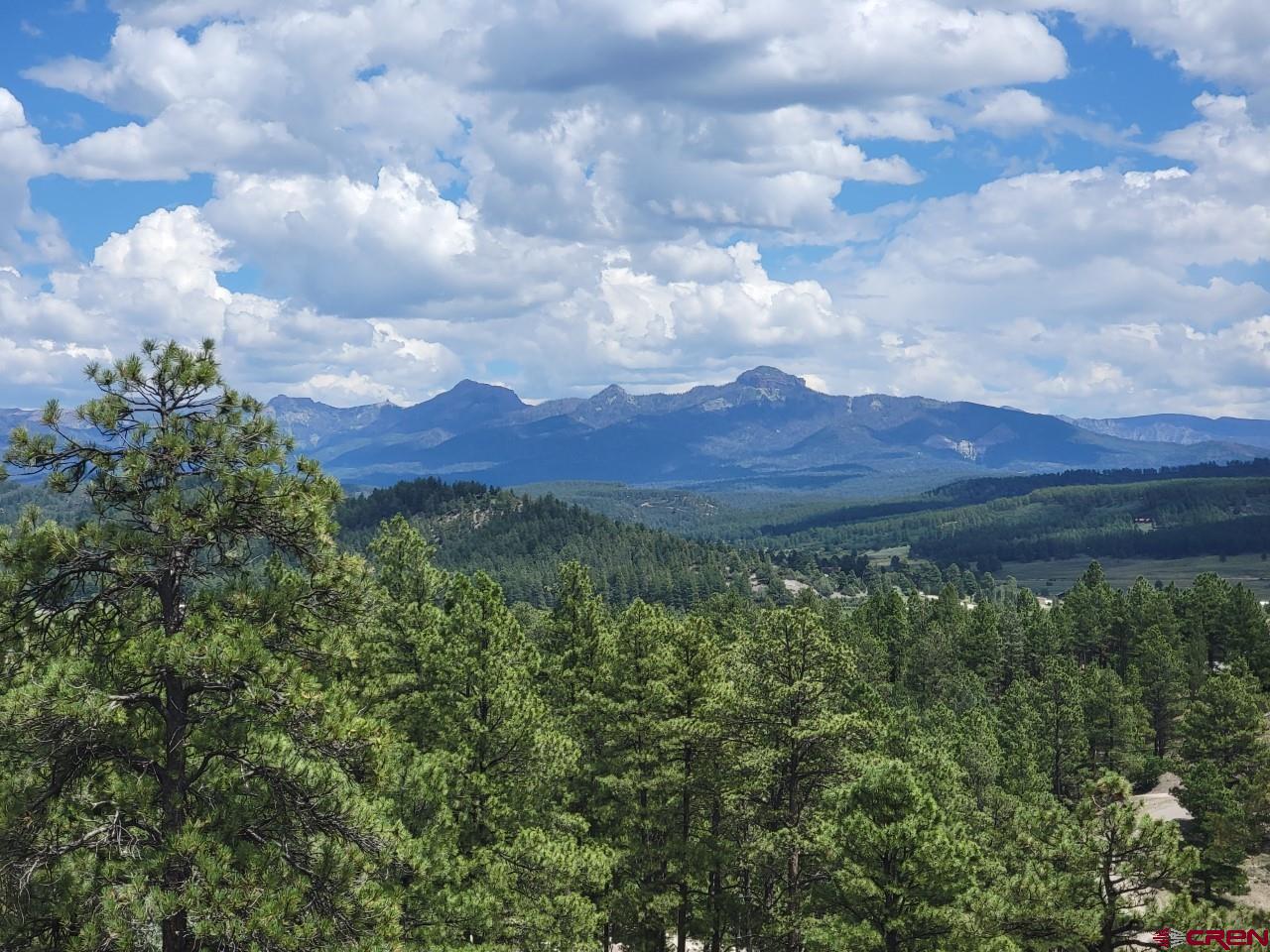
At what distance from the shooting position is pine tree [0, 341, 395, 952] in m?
11.1

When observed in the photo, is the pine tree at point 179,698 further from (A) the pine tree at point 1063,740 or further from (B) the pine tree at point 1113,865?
(A) the pine tree at point 1063,740

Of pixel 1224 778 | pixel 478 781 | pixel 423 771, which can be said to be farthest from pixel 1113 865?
Result: pixel 1224 778

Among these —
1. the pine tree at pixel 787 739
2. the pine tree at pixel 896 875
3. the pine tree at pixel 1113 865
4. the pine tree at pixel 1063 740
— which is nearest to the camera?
the pine tree at pixel 896 875

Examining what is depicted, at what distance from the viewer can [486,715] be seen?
24453mm

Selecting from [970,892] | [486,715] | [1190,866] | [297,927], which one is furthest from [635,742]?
[297,927]

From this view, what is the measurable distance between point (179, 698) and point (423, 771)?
384 inches

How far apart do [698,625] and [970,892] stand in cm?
1175

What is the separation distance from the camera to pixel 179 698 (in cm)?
1205

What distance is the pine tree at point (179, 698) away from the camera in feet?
36.5

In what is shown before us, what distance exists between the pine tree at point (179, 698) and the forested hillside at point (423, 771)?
4cm

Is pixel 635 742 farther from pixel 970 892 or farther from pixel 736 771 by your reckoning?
pixel 970 892

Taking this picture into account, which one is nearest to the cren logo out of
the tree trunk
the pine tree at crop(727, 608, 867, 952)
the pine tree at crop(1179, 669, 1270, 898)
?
Answer: the pine tree at crop(727, 608, 867, 952)

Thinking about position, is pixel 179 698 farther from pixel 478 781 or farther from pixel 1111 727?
pixel 1111 727

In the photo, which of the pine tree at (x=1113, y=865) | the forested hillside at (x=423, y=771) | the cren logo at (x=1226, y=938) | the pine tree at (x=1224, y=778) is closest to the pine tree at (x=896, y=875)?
the forested hillside at (x=423, y=771)
